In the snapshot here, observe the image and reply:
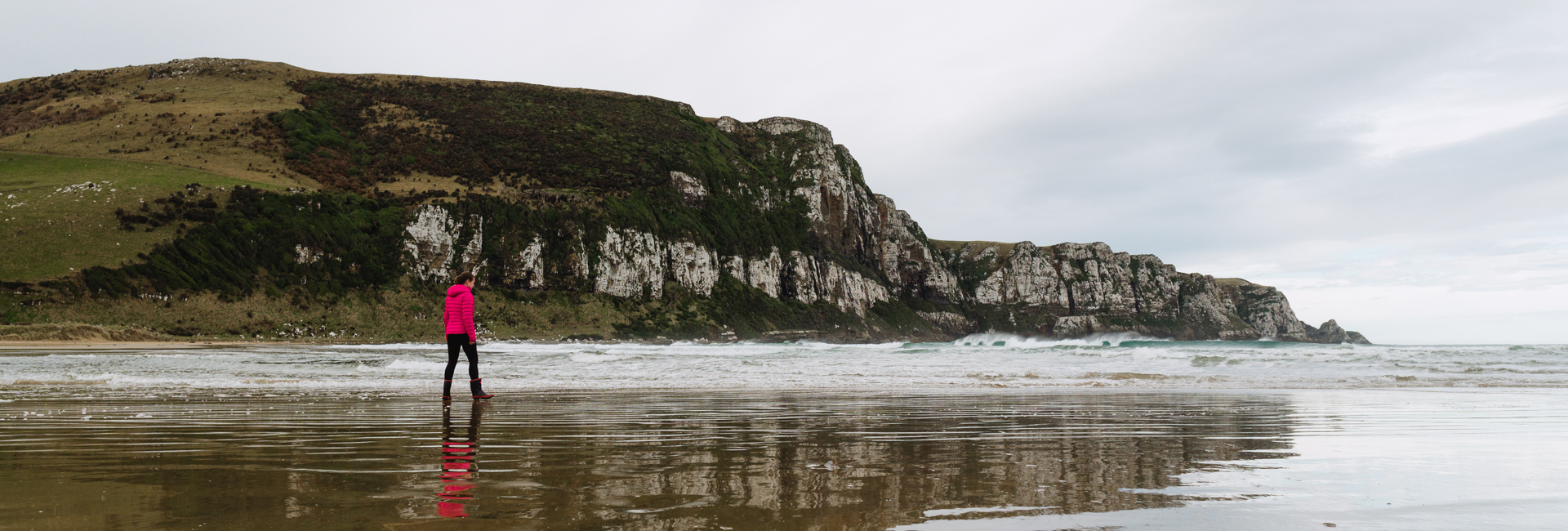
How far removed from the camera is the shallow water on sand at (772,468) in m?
2.59

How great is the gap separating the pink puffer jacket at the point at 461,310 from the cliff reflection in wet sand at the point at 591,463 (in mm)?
1510

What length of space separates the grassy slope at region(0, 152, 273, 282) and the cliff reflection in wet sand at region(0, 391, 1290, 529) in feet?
177

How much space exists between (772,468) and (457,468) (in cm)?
161

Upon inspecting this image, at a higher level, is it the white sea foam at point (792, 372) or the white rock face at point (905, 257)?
the white rock face at point (905, 257)

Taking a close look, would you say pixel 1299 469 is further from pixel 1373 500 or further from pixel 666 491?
pixel 666 491

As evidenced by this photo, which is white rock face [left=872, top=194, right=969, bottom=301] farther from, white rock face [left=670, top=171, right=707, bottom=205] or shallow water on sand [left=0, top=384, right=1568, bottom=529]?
shallow water on sand [left=0, top=384, right=1568, bottom=529]

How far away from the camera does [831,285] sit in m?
101

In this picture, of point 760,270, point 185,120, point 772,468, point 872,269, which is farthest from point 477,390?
point 872,269

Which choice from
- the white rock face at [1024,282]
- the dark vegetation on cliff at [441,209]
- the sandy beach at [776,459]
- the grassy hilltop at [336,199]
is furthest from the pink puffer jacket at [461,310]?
the white rock face at [1024,282]

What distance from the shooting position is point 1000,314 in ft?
438

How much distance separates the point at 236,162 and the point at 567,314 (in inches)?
1259

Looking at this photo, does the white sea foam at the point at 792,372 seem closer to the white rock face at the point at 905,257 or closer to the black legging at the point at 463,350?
the black legging at the point at 463,350

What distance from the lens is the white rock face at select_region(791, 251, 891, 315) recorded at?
319ft

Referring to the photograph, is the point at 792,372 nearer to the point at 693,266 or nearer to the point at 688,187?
the point at 693,266
